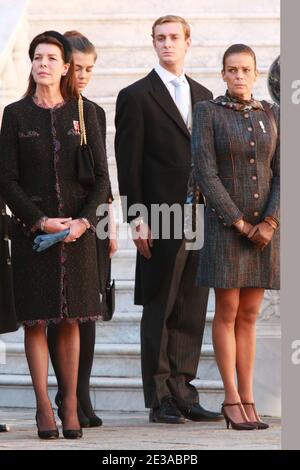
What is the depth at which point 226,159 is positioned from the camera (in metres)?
6.10

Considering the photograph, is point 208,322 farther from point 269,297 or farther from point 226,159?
point 226,159

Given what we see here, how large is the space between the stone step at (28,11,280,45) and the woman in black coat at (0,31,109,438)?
3163 mm

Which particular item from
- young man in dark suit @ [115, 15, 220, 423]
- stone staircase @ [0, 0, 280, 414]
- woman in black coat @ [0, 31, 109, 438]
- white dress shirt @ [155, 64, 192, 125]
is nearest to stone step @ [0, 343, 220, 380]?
stone staircase @ [0, 0, 280, 414]

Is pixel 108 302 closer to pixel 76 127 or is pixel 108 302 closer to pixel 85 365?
pixel 85 365

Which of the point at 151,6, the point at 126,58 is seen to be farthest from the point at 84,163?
the point at 151,6

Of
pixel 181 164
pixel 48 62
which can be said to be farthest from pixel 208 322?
pixel 48 62

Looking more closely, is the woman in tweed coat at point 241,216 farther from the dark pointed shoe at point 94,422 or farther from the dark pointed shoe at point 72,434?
the dark pointed shoe at point 72,434

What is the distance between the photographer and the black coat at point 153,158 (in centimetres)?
656

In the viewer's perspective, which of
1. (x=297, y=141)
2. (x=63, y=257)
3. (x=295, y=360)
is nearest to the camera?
(x=297, y=141)

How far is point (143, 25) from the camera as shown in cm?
900

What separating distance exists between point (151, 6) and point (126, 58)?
1.70ft

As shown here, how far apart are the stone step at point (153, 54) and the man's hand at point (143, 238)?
231 centimetres

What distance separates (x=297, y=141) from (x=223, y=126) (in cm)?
173

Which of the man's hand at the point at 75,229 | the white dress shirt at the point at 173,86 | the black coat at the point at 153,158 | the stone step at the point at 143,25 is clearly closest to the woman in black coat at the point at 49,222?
the man's hand at the point at 75,229
